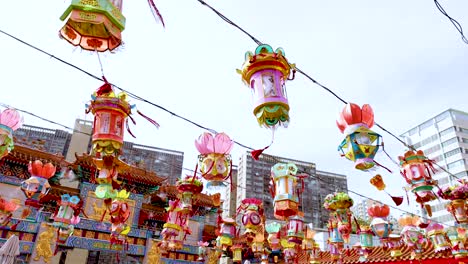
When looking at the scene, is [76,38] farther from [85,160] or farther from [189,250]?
[189,250]

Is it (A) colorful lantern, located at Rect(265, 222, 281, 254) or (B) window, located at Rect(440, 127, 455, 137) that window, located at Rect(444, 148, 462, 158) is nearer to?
(B) window, located at Rect(440, 127, 455, 137)

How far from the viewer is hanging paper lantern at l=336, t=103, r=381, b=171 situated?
17.3ft

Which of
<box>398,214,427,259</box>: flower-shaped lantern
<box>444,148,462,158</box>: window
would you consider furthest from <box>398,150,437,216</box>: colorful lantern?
<box>444,148,462,158</box>: window

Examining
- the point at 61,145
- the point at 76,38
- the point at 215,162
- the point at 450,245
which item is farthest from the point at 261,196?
the point at 76,38

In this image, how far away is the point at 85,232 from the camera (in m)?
14.4

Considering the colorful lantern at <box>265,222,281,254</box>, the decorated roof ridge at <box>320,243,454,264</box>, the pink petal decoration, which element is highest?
the pink petal decoration

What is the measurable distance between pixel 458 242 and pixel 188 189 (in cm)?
869

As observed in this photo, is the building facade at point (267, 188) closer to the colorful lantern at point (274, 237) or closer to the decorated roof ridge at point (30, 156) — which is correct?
the decorated roof ridge at point (30, 156)

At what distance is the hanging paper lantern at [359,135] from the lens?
17.3ft

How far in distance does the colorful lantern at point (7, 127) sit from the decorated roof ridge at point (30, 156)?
8.70m

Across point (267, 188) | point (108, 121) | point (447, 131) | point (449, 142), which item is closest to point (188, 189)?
point (108, 121)

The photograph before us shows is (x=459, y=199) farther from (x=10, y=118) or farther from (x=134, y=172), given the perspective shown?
(x=134, y=172)

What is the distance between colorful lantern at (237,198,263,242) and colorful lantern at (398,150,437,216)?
14.3 feet

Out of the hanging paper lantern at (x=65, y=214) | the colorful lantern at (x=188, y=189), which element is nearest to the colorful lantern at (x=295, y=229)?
the colorful lantern at (x=188, y=189)
